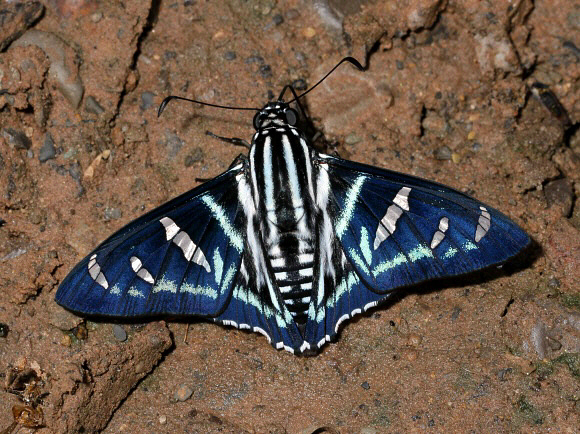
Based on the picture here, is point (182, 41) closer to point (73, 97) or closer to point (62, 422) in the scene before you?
point (73, 97)

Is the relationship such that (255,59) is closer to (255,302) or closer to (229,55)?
(229,55)

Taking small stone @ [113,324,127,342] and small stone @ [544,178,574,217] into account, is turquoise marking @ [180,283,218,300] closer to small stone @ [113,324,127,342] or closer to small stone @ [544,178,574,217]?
small stone @ [113,324,127,342]

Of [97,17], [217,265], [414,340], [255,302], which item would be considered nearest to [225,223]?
[217,265]

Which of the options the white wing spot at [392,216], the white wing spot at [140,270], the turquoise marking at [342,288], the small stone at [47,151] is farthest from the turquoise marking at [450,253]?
the small stone at [47,151]

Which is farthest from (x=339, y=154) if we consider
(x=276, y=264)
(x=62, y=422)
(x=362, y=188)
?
(x=62, y=422)

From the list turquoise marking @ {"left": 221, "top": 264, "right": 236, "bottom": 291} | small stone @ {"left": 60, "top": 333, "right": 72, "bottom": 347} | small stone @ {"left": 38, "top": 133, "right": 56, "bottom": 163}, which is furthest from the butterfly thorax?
small stone @ {"left": 38, "top": 133, "right": 56, "bottom": 163}

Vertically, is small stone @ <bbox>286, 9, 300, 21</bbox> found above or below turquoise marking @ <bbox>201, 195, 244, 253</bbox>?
above
